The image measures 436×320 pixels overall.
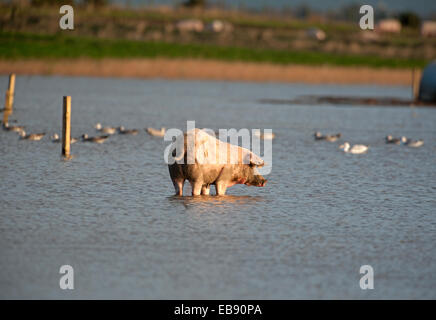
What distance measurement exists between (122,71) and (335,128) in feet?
76.5

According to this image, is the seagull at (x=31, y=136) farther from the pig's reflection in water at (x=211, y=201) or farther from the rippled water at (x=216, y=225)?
the pig's reflection in water at (x=211, y=201)

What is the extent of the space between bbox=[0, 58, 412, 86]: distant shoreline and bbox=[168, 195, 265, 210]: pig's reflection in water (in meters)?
33.9

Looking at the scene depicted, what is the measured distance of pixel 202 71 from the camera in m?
56.7

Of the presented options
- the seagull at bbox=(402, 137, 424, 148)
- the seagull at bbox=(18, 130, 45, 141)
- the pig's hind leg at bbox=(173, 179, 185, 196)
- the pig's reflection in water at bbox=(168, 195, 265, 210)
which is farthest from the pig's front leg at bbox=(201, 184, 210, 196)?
the seagull at bbox=(402, 137, 424, 148)

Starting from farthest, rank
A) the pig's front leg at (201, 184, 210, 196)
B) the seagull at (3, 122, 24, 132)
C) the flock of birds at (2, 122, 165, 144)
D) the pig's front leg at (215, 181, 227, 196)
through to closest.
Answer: the seagull at (3, 122, 24, 132) < the flock of birds at (2, 122, 165, 144) < the pig's front leg at (201, 184, 210, 196) < the pig's front leg at (215, 181, 227, 196)

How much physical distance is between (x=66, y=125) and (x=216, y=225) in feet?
29.0

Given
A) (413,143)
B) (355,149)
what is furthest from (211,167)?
(413,143)

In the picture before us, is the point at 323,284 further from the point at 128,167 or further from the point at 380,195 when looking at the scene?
the point at 128,167

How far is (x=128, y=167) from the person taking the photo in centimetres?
2120

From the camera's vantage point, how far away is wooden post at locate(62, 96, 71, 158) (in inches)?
862

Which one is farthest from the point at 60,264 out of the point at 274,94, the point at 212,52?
the point at 212,52

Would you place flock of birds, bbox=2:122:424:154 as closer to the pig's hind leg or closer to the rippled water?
the rippled water

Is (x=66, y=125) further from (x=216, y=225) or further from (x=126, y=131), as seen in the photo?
(x=216, y=225)

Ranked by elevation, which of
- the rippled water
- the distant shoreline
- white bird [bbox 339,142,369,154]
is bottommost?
the rippled water
